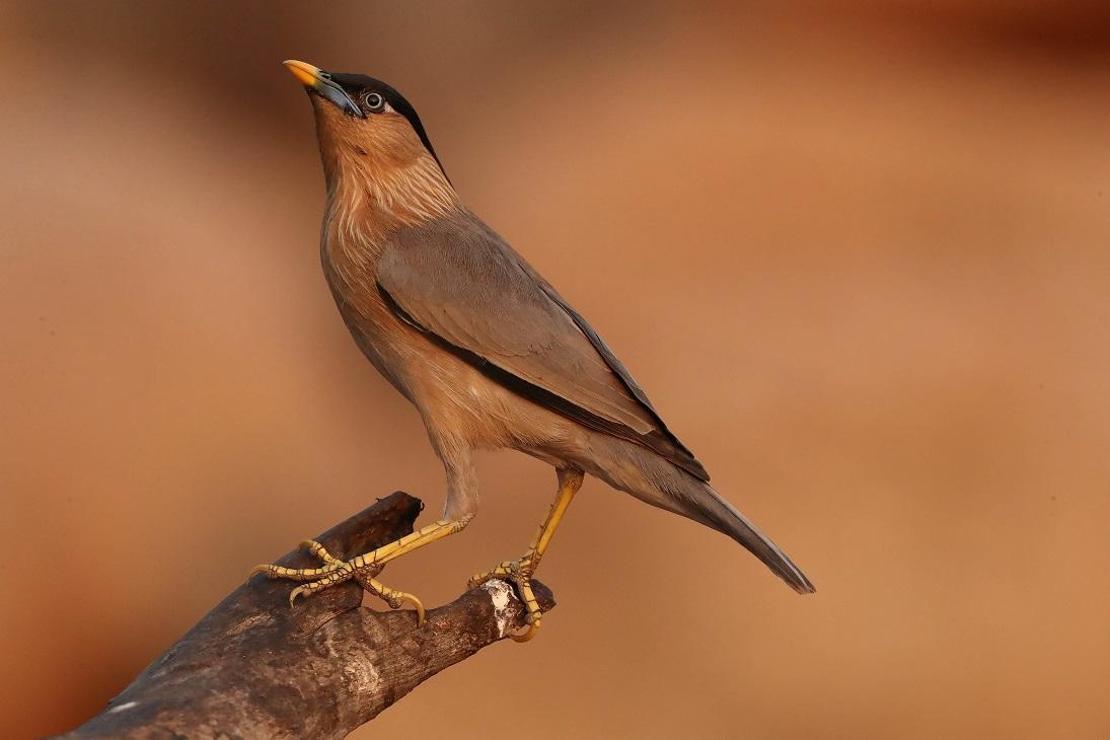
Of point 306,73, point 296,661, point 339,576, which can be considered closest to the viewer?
point 296,661

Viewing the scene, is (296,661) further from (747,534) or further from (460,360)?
(747,534)

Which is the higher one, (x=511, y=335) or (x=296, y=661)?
(x=511, y=335)

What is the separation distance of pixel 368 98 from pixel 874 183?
265cm

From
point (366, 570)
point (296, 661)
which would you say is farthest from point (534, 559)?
point (296, 661)

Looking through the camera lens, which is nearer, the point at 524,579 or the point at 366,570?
the point at 366,570

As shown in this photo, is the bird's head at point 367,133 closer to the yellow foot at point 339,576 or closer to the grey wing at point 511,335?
the grey wing at point 511,335

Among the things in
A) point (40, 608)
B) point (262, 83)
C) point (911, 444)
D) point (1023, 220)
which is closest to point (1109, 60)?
point (1023, 220)

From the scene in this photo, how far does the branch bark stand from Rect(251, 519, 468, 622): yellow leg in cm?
2

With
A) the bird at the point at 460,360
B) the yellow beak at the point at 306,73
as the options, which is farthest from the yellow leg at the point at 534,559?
the yellow beak at the point at 306,73

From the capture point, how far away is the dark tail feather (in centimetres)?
220

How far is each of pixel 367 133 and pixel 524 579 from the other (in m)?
0.99

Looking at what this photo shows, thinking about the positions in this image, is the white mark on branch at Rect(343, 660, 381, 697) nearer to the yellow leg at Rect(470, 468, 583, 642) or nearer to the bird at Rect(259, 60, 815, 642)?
the bird at Rect(259, 60, 815, 642)

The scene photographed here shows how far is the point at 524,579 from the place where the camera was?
2.50 meters

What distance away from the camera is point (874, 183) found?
4500 mm
